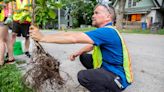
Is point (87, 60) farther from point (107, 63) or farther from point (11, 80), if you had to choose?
point (11, 80)

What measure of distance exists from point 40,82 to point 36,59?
293 mm

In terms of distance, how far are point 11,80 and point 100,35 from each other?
1863 mm

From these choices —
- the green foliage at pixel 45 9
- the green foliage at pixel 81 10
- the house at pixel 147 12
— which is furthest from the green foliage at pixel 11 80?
the green foliage at pixel 81 10

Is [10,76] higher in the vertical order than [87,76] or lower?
lower

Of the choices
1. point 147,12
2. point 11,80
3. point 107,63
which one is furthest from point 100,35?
point 147,12

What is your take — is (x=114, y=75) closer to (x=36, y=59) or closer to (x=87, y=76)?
(x=87, y=76)

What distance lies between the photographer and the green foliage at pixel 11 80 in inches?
144

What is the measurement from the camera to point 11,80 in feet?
13.3

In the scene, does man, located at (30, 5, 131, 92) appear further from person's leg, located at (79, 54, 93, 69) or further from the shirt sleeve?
person's leg, located at (79, 54, 93, 69)

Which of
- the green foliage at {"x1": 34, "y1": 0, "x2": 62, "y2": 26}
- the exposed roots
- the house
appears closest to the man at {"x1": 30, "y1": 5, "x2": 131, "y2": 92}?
the exposed roots

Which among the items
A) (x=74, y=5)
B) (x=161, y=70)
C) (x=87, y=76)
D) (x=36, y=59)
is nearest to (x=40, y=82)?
(x=36, y=59)

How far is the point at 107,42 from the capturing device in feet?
A: 9.57

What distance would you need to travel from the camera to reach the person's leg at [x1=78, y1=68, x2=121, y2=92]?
3.02 meters

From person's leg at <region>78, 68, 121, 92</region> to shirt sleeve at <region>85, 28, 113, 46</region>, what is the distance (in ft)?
1.25
